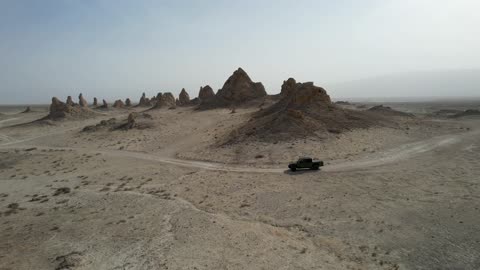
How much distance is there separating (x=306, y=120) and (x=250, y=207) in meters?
22.4

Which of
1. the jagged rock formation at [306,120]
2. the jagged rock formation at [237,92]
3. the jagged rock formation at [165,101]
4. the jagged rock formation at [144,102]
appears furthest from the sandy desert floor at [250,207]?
the jagged rock formation at [144,102]

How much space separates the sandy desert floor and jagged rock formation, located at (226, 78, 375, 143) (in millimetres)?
2355

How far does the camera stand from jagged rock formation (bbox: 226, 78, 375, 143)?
38.0m

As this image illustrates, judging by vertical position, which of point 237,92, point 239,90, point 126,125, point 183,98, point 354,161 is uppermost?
point 239,90

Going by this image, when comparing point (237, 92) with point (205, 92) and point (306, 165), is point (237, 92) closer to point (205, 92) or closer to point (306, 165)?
point (205, 92)

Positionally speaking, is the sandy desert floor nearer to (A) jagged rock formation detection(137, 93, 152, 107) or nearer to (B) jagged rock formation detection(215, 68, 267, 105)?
(B) jagged rock formation detection(215, 68, 267, 105)

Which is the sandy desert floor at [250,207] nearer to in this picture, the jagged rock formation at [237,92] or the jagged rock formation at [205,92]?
the jagged rock formation at [237,92]

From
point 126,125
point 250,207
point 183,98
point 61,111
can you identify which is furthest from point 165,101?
point 250,207

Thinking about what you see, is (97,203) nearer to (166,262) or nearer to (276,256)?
(166,262)

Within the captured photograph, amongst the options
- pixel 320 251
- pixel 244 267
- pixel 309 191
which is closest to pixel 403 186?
pixel 309 191

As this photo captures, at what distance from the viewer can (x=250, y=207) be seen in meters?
19.8

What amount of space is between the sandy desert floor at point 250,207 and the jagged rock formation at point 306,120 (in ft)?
7.73

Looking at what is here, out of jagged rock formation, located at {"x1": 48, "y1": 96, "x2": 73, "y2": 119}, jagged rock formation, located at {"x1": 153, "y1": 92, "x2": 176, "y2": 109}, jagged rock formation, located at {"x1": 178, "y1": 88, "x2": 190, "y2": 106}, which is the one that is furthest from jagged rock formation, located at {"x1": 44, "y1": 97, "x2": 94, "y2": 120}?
jagged rock formation, located at {"x1": 178, "y1": 88, "x2": 190, "y2": 106}

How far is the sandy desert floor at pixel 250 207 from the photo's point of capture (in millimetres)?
14297
